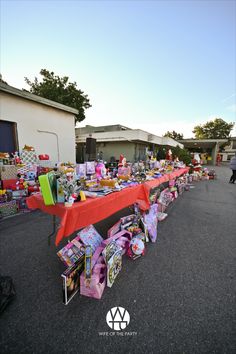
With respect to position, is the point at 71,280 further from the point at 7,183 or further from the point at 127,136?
the point at 127,136

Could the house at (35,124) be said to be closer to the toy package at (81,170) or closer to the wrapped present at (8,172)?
the wrapped present at (8,172)

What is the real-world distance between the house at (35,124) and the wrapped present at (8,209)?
214 centimetres

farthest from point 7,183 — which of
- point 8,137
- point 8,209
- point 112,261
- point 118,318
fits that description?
point 118,318

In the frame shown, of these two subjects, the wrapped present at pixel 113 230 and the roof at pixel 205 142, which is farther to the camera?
the roof at pixel 205 142

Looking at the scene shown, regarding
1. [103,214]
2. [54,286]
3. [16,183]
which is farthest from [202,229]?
[16,183]

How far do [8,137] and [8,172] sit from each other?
139 centimetres

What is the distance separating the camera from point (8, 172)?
3826 mm

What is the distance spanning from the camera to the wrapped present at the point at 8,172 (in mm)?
3719

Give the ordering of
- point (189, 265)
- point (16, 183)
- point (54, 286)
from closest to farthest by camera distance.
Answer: point (54, 286)
point (189, 265)
point (16, 183)

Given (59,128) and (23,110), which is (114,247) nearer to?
(23,110)

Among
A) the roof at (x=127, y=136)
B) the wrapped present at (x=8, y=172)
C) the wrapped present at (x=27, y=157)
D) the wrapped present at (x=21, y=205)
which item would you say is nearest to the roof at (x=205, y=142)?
the roof at (x=127, y=136)

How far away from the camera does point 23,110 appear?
187 inches

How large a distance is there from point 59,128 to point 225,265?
253 inches

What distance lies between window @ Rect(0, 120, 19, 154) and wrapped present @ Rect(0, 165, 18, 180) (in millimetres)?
989
